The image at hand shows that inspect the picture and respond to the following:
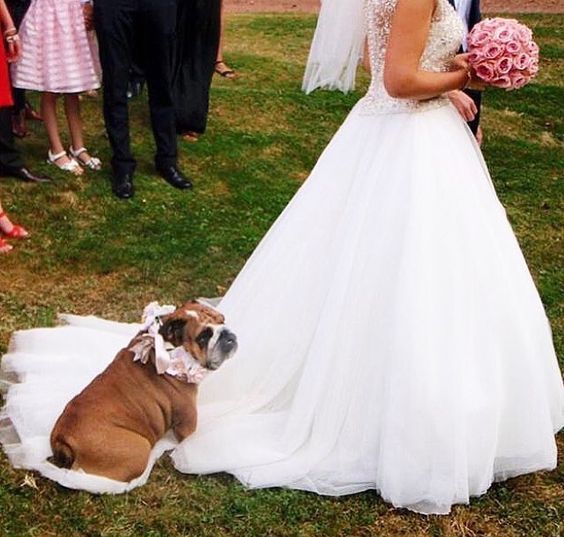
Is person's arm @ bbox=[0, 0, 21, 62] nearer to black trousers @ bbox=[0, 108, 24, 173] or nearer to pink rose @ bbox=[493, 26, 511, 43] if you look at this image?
black trousers @ bbox=[0, 108, 24, 173]

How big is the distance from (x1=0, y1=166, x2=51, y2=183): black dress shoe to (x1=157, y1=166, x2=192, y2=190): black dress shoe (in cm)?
87

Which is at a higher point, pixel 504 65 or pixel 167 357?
pixel 504 65

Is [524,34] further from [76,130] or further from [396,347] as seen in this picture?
[76,130]

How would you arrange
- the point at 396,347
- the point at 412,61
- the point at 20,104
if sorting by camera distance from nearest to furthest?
the point at 412,61
the point at 396,347
the point at 20,104

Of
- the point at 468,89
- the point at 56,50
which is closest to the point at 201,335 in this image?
the point at 468,89

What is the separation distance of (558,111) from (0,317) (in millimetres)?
6678

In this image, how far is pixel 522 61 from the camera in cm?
363

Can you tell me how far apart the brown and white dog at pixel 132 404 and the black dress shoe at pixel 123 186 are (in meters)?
3.09

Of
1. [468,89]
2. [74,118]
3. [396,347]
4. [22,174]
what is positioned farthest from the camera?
[74,118]

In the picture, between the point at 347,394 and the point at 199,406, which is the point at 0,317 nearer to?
the point at 199,406

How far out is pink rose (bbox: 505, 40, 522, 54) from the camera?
Answer: 3.60 metres

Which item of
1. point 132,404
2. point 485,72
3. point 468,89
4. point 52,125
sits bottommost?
point 52,125

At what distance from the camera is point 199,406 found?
4012 millimetres

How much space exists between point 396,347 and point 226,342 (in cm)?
66
